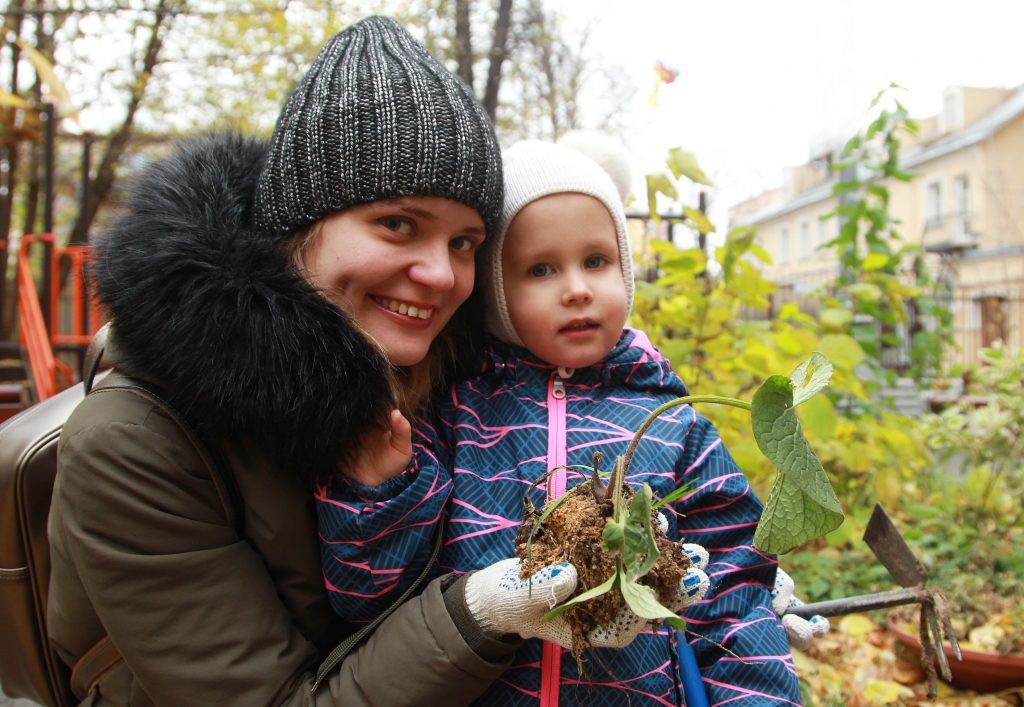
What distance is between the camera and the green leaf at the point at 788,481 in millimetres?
1022

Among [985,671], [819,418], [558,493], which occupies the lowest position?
[985,671]

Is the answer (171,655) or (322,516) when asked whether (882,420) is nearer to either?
(322,516)

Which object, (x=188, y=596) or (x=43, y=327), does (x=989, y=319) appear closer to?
(x=43, y=327)

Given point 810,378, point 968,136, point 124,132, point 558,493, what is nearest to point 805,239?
point 968,136

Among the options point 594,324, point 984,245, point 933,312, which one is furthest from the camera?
point 984,245

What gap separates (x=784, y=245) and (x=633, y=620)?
3540cm

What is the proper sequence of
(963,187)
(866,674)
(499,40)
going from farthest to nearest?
1. (963,187)
2. (499,40)
3. (866,674)

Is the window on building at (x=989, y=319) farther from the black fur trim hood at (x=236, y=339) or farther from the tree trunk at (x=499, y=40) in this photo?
the black fur trim hood at (x=236, y=339)

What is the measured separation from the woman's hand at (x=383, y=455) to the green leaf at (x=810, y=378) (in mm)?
713

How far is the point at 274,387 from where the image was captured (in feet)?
4.27

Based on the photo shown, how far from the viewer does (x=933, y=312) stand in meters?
4.70

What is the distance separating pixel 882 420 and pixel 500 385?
8.06 ft

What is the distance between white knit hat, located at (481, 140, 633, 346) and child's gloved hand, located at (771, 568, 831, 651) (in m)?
0.72

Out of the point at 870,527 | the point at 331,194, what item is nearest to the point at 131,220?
the point at 331,194
